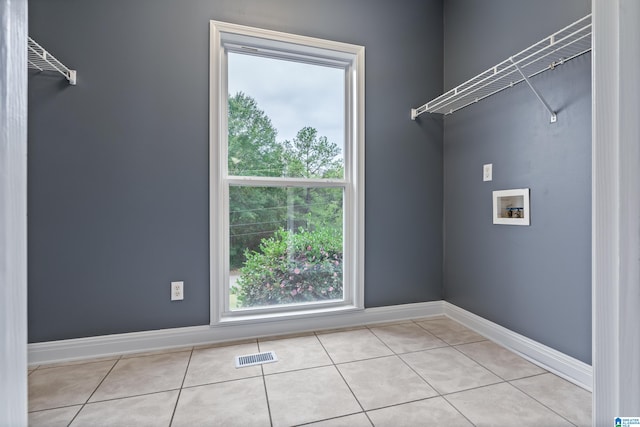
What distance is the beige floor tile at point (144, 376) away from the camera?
1.55 metres

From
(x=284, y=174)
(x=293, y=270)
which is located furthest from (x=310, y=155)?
(x=293, y=270)

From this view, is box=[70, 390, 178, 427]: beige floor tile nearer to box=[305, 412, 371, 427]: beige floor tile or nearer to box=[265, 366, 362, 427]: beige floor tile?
box=[265, 366, 362, 427]: beige floor tile

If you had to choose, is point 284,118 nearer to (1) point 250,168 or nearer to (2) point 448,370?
(1) point 250,168

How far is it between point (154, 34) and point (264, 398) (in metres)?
2.20

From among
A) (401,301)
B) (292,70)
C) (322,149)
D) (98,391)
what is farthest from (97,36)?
(401,301)

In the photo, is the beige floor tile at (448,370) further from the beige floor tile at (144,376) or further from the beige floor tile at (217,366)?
the beige floor tile at (144,376)

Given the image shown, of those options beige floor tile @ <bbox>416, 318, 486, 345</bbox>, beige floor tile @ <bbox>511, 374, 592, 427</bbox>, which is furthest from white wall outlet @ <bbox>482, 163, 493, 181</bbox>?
beige floor tile @ <bbox>511, 374, 592, 427</bbox>

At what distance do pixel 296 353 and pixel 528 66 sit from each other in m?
2.19

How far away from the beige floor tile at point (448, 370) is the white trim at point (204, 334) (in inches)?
20.8

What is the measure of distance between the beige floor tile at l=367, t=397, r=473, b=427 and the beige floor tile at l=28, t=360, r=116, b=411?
4.51 feet

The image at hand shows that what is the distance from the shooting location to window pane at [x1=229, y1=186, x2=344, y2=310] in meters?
2.23

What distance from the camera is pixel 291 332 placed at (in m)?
2.25

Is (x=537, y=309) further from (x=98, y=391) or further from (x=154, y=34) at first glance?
(x=154, y=34)

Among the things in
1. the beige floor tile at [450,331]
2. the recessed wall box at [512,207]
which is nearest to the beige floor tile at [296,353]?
the beige floor tile at [450,331]
